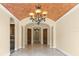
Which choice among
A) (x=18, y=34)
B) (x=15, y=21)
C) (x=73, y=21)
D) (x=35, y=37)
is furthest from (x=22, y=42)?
(x=73, y=21)

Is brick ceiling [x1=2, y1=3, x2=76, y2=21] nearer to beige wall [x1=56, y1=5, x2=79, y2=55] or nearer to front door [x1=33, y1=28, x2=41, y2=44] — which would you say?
beige wall [x1=56, y1=5, x2=79, y2=55]

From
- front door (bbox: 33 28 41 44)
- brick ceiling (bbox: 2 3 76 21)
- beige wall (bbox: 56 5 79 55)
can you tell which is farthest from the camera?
front door (bbox: 33 28 41 44)

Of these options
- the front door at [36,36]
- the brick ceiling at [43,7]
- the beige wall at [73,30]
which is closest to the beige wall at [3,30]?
the brick ceiling at [43,7]

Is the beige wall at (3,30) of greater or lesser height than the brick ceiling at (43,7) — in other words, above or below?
below

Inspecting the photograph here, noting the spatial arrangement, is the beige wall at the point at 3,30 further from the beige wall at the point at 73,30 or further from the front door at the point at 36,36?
the front door at the point at 36,36

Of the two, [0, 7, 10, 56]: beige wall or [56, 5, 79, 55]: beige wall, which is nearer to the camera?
[0, 7, 10, 56]: beige wall

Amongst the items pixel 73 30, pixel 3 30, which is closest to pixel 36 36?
pixel 73 30

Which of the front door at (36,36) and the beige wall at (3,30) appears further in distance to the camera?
the front door at (36,36)

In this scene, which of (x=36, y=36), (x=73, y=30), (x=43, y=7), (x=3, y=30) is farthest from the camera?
(x=36, y=36)

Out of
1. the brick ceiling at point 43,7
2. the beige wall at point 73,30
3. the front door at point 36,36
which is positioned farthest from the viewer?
the front door at point 36,36

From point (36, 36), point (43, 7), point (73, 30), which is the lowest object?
point (36, 36)

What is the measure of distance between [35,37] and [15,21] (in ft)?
12.5

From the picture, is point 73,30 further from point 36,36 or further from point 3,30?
point 36,36

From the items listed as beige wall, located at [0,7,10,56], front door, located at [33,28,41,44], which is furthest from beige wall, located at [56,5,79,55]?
front door, located at [33,28,41,44]
